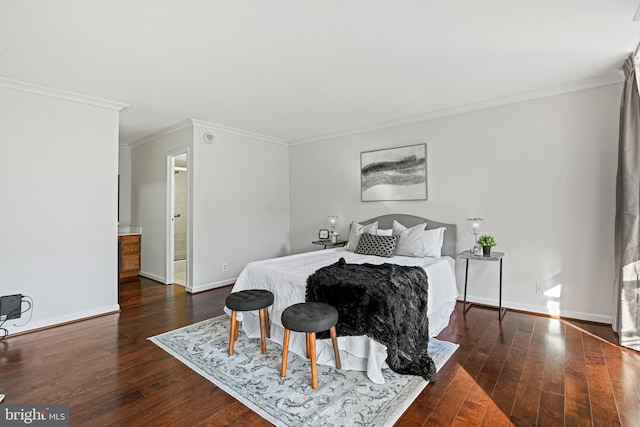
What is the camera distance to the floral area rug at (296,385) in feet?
6.15

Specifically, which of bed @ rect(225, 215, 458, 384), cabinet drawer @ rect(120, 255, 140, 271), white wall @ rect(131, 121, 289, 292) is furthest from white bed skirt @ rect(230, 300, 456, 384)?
cabinet drawer @ rect(120, 255, 140, 271)

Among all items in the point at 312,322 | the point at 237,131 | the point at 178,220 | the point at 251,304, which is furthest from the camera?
the point at 178,220

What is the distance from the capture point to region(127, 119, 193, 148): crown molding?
4.71 m

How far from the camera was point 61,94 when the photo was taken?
3414 mm

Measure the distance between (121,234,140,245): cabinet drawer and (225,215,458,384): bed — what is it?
3.43 meters

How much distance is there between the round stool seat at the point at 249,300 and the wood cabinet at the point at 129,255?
3781 millimetres

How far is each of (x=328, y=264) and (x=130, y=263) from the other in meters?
4.14

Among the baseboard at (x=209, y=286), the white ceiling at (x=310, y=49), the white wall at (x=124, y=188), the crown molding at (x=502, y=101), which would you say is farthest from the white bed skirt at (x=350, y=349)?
the white wall at (x=124, y=188)

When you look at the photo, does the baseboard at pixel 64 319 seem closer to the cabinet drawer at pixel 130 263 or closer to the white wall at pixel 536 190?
the cabinet drawer at pixel 130 263

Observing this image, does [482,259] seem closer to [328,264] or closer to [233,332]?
[328,264]

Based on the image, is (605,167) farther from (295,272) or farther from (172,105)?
(172,105)

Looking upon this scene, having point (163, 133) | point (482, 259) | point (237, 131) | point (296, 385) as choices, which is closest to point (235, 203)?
point (237, 131)

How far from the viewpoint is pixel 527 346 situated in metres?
2.79

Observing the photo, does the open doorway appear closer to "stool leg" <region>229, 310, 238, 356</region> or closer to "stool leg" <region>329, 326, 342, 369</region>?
"stool leg" <region>229, 310, 238, 356</region>
